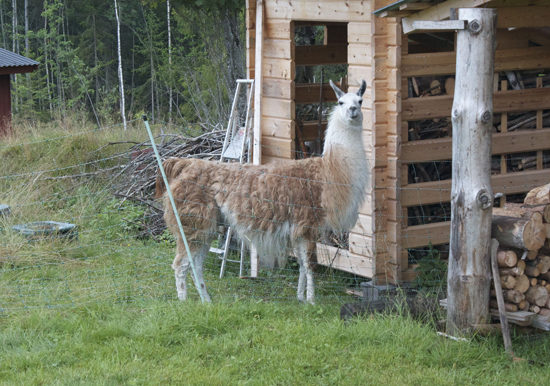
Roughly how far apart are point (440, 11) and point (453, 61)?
1255 mm

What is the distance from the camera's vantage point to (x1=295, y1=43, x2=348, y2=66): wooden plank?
8297 mm

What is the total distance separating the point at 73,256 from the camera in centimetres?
753

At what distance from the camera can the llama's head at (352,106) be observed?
19.0 feet

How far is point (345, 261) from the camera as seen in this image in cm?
661

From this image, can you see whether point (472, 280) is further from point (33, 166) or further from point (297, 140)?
point (33, 166)

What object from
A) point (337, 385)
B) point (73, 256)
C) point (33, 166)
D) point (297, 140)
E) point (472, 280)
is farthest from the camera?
point (33, 166)

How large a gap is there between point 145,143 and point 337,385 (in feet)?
25.9

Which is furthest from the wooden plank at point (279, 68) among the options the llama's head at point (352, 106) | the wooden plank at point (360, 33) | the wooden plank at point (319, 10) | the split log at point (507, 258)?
the split log at point (507, 258)

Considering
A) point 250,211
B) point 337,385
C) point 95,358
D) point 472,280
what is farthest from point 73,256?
point 472,280

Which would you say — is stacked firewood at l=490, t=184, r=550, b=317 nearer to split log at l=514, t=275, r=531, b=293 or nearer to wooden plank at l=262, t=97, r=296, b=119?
split log at l=514, t=275, r=531, b=293

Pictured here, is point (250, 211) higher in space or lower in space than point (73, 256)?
higher

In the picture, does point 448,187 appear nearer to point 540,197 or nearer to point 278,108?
point 540,197

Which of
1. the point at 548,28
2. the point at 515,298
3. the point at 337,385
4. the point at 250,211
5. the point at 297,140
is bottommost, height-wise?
the point at 337,385

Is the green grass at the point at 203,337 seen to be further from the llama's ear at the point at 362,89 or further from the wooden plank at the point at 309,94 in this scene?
the wooden plank at the point at 309,94
